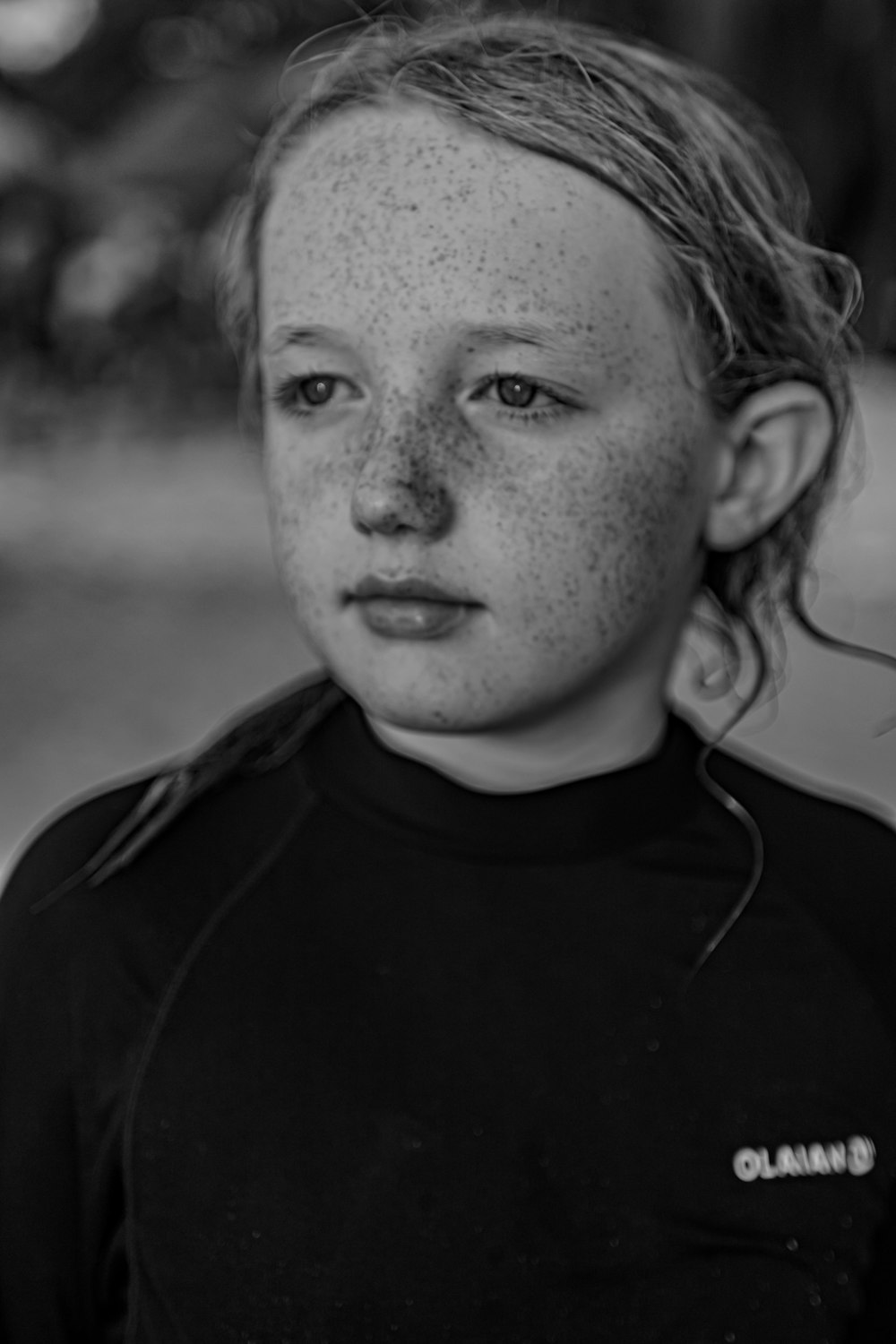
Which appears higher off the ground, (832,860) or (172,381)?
(832,860)

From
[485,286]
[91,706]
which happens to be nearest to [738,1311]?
[485,286]

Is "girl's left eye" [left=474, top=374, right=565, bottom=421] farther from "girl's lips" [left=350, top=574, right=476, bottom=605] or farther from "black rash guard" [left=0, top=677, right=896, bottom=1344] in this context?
"black rash guard" [left=0, top=677, right=896, bottom=1344]

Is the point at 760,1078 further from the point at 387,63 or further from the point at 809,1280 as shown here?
the point at 387,63

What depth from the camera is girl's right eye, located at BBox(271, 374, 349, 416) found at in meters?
0.83

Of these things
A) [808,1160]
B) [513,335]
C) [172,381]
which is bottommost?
[172,381]

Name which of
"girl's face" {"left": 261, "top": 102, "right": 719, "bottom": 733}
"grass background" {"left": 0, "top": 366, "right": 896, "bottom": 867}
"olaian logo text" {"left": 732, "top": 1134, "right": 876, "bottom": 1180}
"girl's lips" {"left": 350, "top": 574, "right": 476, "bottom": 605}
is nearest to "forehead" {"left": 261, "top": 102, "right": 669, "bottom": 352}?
"girl's face" {"left": 261, "top": 102, "right": 719, "bottom": 733}

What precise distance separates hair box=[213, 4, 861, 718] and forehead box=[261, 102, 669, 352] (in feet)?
0.04

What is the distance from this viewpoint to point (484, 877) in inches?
34.2

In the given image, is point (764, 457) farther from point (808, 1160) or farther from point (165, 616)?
point (165, 616)

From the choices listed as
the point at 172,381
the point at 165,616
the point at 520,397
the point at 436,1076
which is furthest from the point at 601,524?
the point at 165,616

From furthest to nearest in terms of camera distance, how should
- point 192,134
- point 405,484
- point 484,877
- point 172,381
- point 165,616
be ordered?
point 165,616, point 172,381, point 192,134, point 484,877, point 405,484

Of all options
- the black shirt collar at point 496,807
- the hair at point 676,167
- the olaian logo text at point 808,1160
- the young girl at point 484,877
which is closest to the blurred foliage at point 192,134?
the hair at point 676,167

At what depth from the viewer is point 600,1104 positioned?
0.82 m

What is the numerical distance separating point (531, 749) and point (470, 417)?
19 centimetres
